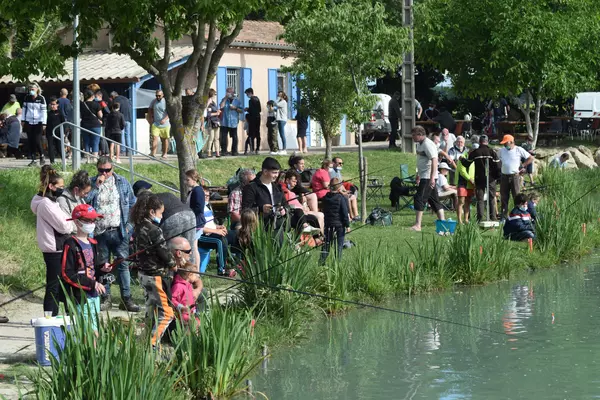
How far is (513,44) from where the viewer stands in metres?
31.4

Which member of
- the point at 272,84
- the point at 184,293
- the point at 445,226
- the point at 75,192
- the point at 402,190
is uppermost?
the point at 272,84

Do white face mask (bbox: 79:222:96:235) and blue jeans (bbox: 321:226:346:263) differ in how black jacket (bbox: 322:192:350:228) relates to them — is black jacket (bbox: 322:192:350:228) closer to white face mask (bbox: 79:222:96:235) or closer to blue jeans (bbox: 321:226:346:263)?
blue jeans (bbox: 321:226:346:263)

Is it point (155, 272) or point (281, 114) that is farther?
point (281, 114)

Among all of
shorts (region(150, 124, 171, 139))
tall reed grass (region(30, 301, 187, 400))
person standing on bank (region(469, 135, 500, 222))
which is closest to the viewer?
tall reed grass (region(30, 301, 187, 400))

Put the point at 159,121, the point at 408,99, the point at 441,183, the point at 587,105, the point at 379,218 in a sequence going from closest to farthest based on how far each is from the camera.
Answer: the point at 379,218, the point at 441,183, the point at 159,121, the point at 408,99, the point at 587,105

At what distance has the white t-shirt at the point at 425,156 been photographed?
19.0 m

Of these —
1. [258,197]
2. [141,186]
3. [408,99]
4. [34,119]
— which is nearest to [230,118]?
[34,119]

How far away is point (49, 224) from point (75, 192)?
2.13 ft

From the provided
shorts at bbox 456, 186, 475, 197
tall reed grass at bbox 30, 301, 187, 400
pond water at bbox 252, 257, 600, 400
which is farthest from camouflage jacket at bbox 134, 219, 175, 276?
shorts at bbox 456, 186, 475, 197

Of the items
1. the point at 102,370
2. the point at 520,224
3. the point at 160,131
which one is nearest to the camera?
the point at 102,370

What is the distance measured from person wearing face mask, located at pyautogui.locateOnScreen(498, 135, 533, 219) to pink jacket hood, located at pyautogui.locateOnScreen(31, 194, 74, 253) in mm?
10970

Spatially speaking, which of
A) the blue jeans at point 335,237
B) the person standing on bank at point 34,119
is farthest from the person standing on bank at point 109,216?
the person standing on bank at point 34,119

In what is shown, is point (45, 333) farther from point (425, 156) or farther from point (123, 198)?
point (425, 156)

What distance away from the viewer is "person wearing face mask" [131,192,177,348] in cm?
964
